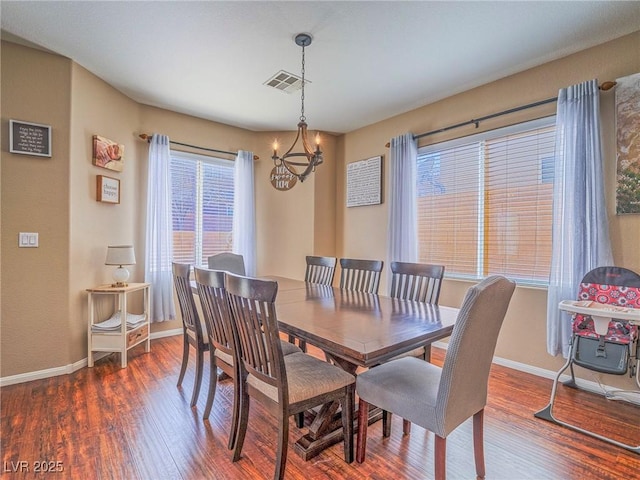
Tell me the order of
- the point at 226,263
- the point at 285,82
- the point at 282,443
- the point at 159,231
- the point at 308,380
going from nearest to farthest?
A: 1. the point at 282,443
2. the point at 308,380
3. the point at 285,82
4. the point at 226,263
5. the point at 159,231

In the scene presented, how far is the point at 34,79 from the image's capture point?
2.66m

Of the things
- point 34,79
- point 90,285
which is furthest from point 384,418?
point 34,79

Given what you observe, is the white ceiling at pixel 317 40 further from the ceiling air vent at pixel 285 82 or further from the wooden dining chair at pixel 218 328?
the wooden dining chair at pixel 218 328

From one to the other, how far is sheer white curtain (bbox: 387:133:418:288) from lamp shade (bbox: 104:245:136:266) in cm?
278

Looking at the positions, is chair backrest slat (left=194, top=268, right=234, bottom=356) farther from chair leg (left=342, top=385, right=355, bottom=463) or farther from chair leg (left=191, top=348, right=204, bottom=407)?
chair leg (left=342, top=385, right=355, bottom=463)

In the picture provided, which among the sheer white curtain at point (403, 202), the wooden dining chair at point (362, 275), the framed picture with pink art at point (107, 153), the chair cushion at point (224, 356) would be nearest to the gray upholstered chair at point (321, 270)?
the wooden dining chair at point (362, 275)

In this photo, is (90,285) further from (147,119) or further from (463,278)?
(463,278)

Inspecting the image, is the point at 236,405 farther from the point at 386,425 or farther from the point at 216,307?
the point at 386,425

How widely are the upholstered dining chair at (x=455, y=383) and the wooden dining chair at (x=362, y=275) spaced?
1.16 metres

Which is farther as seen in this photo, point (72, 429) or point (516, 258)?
point (516, 258)

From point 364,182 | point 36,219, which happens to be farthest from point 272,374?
point 364,182

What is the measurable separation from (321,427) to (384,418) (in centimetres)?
40

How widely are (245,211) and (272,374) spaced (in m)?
3.12

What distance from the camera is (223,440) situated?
1910mm
